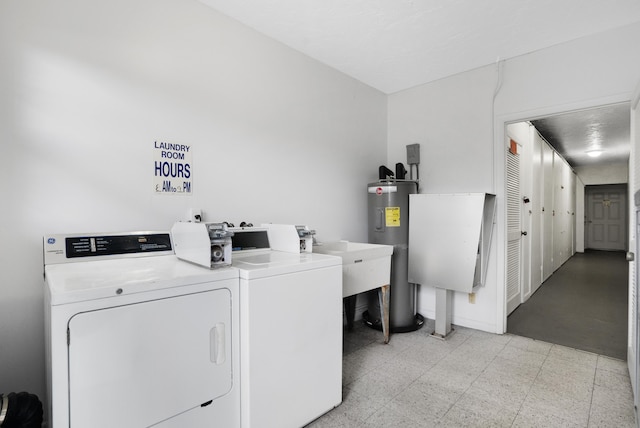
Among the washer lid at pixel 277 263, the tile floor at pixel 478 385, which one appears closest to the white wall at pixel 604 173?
the tile floor at pixel 478 385

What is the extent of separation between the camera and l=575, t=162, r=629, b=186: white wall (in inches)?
348

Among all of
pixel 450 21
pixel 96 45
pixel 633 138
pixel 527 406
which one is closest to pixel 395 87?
pixel 450 21

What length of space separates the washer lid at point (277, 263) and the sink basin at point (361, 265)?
569 mm

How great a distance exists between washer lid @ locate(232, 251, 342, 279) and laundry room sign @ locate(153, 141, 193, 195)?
62cm

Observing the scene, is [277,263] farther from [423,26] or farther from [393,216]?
[423,26]

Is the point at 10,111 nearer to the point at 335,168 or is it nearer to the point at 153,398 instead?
the point at 153,398

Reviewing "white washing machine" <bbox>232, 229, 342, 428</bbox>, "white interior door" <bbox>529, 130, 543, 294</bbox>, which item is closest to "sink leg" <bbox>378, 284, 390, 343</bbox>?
"white washing machine" <bbox>232, 229, 342, 428</bbox>

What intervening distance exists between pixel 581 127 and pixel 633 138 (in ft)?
10.1

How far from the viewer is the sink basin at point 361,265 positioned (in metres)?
2.58

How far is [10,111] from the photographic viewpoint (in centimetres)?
162

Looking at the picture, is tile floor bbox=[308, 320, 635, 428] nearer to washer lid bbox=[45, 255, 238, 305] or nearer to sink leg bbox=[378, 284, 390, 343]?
sink leg bbox=[378, 284, 390, 343]

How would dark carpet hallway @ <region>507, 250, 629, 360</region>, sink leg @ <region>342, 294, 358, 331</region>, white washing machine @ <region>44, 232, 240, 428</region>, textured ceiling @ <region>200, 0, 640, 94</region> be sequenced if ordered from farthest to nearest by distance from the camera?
sink leg @ <region>342, 294, 358, 331</region>
dark carpet hallway @ <region>507, 250, 629, 360</region>
textured ceiling @ <region>200, 0, 640, 94</region>
white washing machine @ <region>44, 232, 240, 428</region>

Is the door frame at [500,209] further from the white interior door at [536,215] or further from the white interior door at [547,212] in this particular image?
the white interior door at [547,212]

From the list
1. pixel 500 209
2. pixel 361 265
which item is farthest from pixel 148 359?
pixel 500 209
